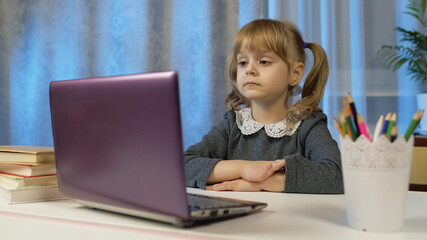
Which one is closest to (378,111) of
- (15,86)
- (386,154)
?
(386,154)

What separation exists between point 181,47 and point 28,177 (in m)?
1.87

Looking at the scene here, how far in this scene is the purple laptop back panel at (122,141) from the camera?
0.50 m

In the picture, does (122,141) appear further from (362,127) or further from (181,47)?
(181,47)

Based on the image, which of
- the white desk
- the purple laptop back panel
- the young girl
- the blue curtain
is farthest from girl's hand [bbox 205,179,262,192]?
the blue curtain

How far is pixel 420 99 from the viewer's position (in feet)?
7.18

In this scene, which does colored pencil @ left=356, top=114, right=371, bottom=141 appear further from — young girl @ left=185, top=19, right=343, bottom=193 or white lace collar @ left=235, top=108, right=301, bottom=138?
white lace collar @ left=235, top=108, right=301, bottom=138

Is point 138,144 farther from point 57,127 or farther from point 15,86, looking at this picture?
point 15,86

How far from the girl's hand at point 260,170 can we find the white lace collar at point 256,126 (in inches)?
10.5

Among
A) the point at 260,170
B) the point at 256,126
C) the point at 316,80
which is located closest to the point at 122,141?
the point at 260,170

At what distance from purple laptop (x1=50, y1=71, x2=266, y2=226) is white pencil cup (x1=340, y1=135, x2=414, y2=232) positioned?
0.51ft

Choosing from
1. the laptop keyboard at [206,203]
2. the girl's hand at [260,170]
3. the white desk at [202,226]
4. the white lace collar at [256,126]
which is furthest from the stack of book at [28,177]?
the white lace collar at [256,126]

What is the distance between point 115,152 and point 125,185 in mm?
44

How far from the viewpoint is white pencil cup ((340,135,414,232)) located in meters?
0.54

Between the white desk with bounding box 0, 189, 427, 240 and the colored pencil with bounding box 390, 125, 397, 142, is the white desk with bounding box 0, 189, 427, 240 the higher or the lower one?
the lower one
